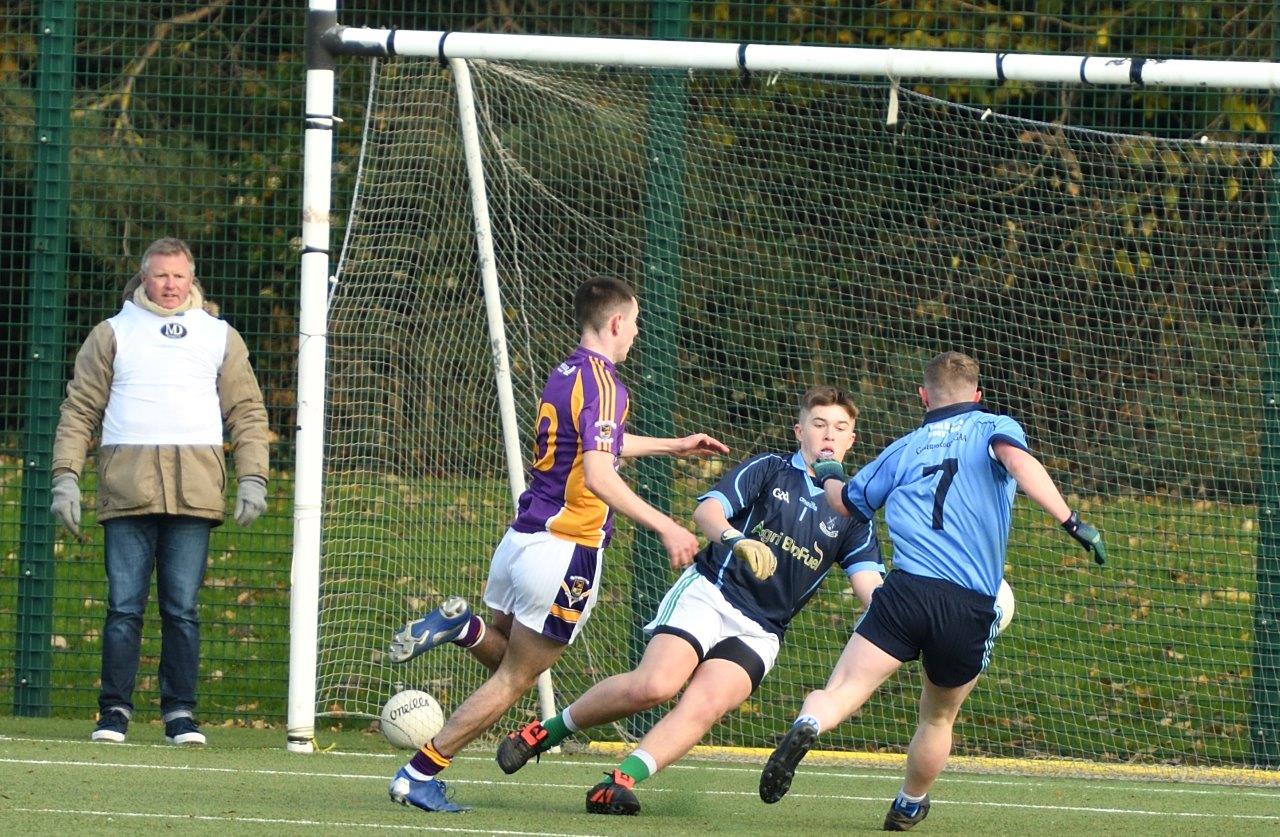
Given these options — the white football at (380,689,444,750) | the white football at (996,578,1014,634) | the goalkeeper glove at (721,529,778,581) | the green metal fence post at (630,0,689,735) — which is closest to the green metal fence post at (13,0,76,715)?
the white football at (380,689,444,750)

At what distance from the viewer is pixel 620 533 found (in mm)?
8656

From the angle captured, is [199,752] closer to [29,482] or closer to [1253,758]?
[29,482]

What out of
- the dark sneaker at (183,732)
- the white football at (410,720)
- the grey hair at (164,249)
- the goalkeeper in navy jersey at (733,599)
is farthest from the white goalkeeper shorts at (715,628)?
the grey hair at (164,249)

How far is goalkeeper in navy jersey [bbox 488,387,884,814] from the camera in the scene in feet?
18.7

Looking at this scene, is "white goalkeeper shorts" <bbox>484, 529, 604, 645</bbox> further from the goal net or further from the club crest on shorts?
the goal net

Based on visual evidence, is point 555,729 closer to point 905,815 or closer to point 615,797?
point 615,797

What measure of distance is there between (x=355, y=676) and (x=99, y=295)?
2749 millimetres

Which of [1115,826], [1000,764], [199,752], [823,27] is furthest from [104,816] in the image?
[823,27]

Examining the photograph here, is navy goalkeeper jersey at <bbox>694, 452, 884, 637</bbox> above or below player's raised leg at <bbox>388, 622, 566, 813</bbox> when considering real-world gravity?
above

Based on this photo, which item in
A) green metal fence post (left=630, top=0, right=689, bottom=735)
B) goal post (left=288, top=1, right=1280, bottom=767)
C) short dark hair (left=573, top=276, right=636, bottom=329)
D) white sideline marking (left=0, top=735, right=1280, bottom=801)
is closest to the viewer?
short dark hair (left=573, top=276, right=636, bottom=329)

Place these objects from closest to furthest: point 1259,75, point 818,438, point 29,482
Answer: point 818,438
point 1259,75
point 29,482

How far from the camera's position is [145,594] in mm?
7258

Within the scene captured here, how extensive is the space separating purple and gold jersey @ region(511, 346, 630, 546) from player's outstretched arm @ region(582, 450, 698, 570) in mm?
76

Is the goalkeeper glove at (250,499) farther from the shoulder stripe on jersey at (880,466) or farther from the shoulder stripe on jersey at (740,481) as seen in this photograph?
the shoulder stripe on jersey at (880,466)
